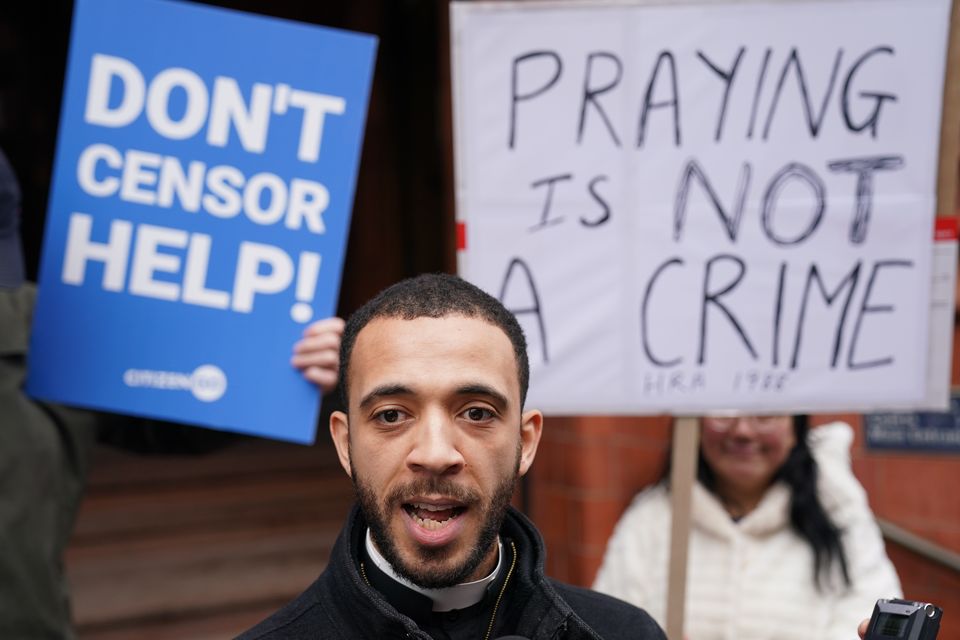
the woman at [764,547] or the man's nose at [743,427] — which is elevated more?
the man's nose at [743,427]

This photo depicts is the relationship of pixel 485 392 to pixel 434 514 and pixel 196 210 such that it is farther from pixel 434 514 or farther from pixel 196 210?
pixel 196 210

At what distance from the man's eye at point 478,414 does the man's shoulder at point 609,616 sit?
0.95 ft

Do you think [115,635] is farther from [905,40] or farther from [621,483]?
[905,40]

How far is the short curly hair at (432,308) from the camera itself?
1269 millimetres

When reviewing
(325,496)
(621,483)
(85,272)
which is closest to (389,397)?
(85,272)

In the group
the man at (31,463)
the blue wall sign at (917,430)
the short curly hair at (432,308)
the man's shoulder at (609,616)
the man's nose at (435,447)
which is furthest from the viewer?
the blue wall sign at (917,430)

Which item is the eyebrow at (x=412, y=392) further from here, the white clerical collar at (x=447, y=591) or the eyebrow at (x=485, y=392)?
the white clerical collar at (x=447, y=591)

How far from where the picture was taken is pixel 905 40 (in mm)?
2170

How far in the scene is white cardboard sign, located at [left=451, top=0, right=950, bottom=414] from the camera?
7.06 ft

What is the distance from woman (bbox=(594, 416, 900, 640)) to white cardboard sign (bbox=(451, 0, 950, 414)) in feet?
2.01

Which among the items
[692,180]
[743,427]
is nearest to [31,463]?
[692,180]

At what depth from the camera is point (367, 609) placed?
119 centimetres

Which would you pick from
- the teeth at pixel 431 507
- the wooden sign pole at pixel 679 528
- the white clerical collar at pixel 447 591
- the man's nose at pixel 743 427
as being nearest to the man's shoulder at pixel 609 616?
the white clerical collar at pixel 447 591

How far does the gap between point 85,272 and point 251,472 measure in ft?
11.6
